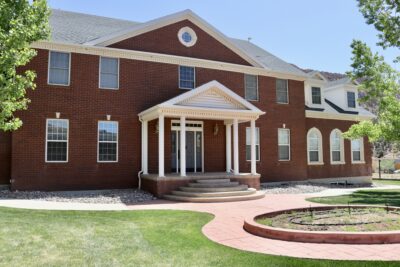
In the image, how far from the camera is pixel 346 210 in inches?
380

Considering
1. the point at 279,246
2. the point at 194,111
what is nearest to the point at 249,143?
the point at 194,111

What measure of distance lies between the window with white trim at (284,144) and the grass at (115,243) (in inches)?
456

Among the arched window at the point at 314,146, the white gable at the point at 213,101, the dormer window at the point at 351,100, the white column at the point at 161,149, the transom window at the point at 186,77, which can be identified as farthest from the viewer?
the dormer window at the point at 351,100

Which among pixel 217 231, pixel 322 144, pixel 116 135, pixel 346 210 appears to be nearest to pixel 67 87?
pixel 116 135

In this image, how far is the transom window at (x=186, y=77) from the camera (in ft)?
58.7

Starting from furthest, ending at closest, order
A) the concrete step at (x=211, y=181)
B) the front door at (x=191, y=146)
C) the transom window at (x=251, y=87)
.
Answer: the transom window at (x=251, y=87)
the front door at (x=191, y=146)
the concrete step at (x=211, y=181)

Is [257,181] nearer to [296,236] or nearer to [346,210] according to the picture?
[346,210]

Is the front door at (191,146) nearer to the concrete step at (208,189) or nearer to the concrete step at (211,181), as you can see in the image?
the concrete step at (211,181)

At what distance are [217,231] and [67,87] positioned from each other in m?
10.5

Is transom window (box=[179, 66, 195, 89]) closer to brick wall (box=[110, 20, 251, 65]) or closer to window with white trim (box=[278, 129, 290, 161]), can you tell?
brick wall (box=[110, 20, 251, 65])

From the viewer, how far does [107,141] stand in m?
16.0

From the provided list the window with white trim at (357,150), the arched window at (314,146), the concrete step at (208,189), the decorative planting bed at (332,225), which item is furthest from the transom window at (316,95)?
the decorative planting bed at (332,225)

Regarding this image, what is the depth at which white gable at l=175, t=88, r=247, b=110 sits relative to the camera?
15.4 m

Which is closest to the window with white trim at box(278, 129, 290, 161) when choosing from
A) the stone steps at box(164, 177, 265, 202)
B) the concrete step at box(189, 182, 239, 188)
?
the stone steps at box(164, 177, 265, 202)
